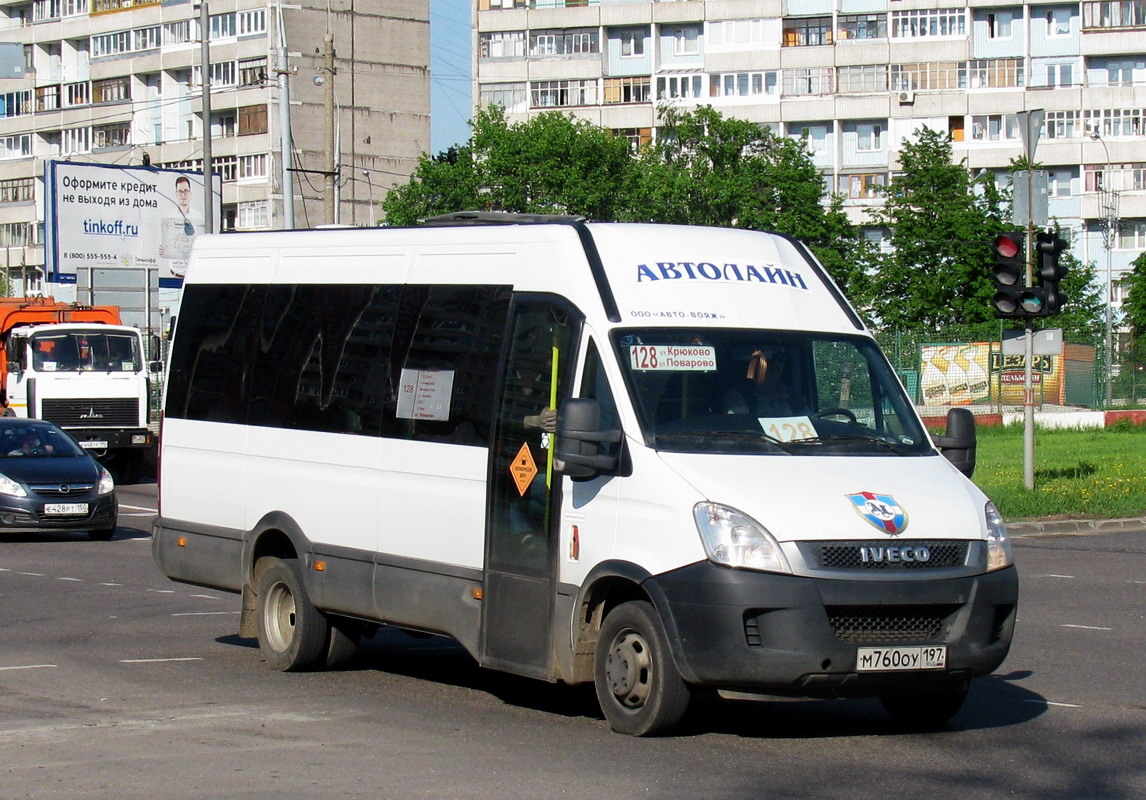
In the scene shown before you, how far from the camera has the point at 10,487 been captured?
73.5 ft

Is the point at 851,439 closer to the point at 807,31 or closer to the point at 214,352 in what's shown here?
the point at 214,352

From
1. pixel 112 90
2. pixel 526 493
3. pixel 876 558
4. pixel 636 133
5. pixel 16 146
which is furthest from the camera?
pixel 16 146

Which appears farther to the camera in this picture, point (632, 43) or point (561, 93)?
point (561, 93)

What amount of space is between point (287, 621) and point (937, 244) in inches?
2489

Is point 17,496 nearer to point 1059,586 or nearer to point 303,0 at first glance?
point 1059,586

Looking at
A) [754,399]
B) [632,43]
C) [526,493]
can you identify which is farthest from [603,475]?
[632,43]

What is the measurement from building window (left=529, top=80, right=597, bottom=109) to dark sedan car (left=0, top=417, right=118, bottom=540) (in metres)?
70.7

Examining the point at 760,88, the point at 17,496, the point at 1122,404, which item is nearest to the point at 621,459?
the point at 17,496

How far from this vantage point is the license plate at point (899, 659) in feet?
26.6

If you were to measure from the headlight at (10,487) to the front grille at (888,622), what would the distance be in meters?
16.3

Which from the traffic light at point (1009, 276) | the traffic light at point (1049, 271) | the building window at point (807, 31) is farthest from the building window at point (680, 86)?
the traffic light at point (1009, 276)

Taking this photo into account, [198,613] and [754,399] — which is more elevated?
[754,399]

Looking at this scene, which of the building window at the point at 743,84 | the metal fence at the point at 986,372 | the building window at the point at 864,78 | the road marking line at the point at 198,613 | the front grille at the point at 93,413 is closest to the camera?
the road marking line at the point at 198,613

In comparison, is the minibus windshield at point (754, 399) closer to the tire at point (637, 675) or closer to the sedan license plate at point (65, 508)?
the tire at point (637, 675)
